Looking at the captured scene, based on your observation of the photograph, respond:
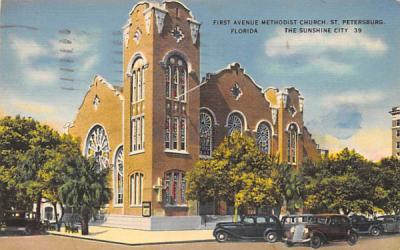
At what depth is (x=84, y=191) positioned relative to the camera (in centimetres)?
1456

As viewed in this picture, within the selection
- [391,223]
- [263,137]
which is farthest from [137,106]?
[391,223]

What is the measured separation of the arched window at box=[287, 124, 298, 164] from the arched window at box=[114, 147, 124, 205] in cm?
373

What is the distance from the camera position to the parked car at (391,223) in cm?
1509

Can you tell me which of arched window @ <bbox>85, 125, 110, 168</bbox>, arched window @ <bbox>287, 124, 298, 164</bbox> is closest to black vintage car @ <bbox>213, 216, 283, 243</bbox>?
arched window @ <bbox>287, 124, 298, 164</bbox>

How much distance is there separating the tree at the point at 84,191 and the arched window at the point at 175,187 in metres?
1.22

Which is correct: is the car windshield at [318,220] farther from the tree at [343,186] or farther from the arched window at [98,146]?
the arched window at [98,146]

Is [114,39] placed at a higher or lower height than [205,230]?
higher

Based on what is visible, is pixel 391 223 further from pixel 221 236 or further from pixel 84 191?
pixel 84 191

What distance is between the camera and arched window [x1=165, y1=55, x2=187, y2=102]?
49.6 ft

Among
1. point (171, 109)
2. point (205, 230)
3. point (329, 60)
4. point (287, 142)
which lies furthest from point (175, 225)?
point (329, 60)

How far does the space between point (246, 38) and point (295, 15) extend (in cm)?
108

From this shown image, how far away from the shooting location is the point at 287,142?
54.0 ft

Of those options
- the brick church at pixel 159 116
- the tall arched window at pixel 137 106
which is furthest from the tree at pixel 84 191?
the tall arched window at pixel 137 106

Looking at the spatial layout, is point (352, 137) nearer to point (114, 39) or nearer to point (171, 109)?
point (171, 109)
